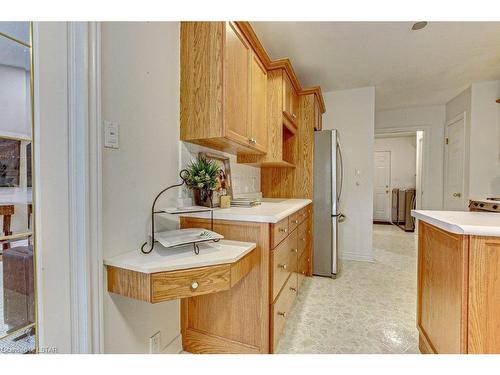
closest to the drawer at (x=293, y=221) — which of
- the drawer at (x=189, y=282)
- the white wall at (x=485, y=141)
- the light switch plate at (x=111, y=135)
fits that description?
the drawer at (x=189, y=282)

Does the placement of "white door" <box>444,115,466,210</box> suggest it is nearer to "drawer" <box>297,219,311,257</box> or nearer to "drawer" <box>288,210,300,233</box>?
"drawer" <box>297,219,311,257</box>

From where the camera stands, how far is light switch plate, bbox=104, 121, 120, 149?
102 centimetres

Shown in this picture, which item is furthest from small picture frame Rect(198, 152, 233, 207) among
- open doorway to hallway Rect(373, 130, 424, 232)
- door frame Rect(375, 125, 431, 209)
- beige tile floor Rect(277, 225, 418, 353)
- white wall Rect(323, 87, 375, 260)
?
open doorway to hallway Rect(373, 130, 424, 232)

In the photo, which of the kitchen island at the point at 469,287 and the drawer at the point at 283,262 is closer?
the kitchen island at the point at 469,287

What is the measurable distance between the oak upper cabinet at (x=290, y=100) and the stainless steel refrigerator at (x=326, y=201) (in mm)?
353

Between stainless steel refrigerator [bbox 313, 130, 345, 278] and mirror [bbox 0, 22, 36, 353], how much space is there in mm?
2355

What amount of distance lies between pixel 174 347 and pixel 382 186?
6.30m

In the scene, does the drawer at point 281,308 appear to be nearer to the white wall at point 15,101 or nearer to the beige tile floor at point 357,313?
the beige tile floor at point 357,313

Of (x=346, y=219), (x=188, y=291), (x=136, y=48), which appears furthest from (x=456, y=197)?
(x=136, y=48)

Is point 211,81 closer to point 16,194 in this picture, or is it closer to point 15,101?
point 15,101

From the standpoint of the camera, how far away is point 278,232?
1435 millimetres

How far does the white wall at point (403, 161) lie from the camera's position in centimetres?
586

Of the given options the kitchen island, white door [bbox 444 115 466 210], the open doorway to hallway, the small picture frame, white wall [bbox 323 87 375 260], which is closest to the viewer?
the kitchen island

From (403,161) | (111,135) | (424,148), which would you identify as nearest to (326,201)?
(111,135)
